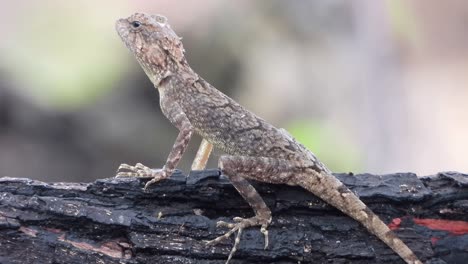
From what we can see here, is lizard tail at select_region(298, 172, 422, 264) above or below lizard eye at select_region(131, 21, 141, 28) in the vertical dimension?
below

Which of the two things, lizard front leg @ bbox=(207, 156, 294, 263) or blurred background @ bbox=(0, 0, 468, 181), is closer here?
lizard front leg @ bbox=(207, 156, 294, 263)

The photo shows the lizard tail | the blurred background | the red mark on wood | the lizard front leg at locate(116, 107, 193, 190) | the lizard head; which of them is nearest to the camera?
the lizard tail

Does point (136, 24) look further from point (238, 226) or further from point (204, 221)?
point (238, 226)

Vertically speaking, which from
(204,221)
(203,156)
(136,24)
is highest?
(136,24)

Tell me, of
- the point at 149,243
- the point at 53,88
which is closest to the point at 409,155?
the point at 53,88

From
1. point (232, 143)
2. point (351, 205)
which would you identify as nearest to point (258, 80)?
point (232, 143)

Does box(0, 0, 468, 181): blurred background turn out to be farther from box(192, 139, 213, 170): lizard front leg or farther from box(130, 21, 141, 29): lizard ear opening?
box(130, 21, 141, 29): lizard ear opening

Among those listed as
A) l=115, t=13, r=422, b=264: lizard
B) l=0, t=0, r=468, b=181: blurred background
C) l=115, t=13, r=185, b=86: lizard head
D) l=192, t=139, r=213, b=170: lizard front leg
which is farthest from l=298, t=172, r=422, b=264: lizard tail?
l=0, t=0, r=468, b=181: blurred background

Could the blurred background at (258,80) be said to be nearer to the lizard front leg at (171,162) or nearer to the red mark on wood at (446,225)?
the lizard front leg at (171,162)

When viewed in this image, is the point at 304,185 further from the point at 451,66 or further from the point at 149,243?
the point at 451,66
